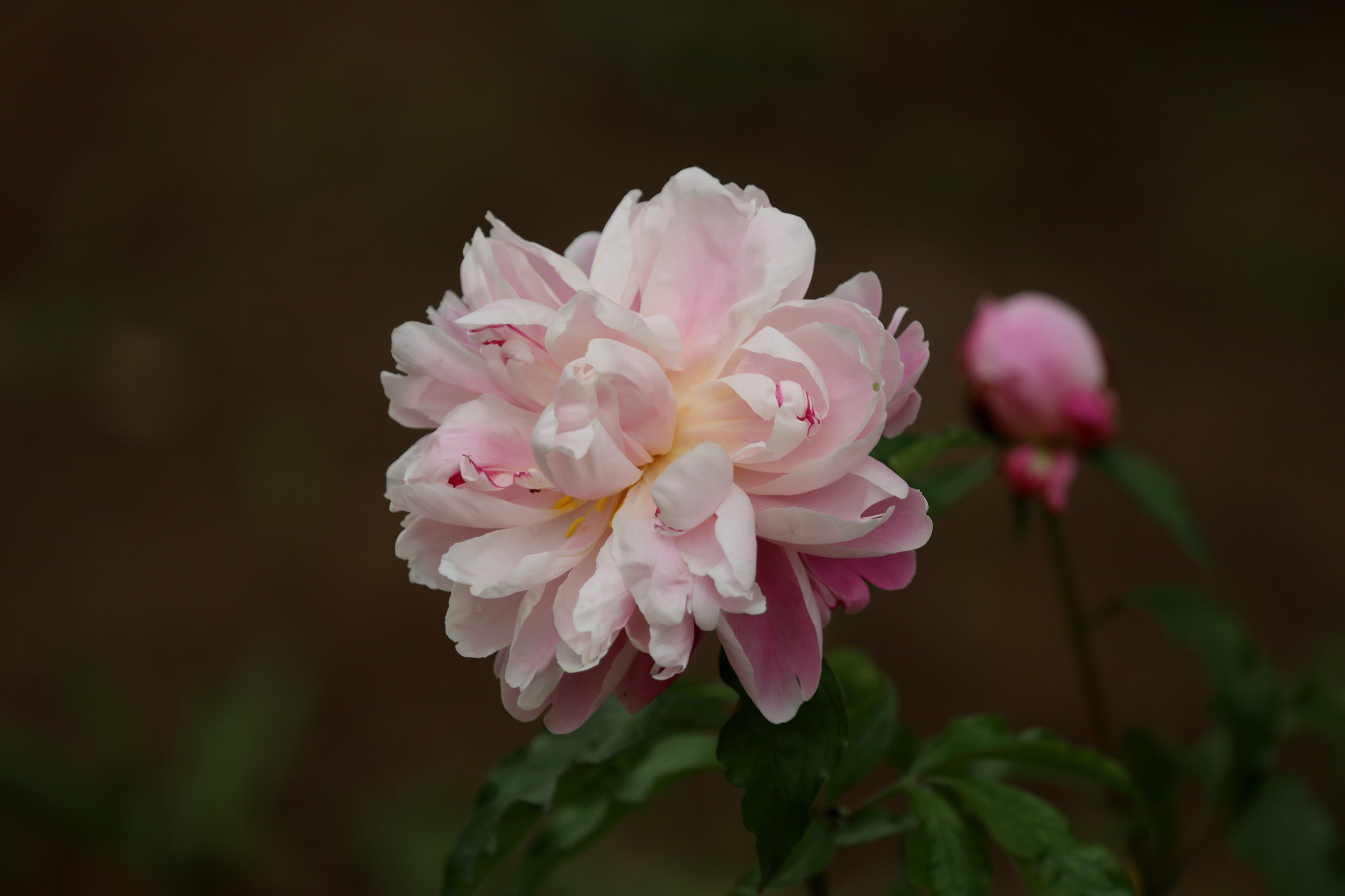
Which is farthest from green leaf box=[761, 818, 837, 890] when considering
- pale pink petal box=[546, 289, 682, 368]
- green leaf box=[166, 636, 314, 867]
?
green leaf box=[166, 636, 314, 867]

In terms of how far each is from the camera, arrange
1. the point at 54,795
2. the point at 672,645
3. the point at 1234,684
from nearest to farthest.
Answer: the point at 672,645
the point at 1234,684
the point at 54,795

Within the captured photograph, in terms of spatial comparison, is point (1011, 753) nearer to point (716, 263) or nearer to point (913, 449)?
point (913, 449)

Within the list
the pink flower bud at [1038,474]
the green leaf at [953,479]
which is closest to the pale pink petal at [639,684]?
the green leaf at [953,479]

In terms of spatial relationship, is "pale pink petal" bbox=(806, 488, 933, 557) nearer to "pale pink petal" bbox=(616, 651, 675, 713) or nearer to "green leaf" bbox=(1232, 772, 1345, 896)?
"pale pink petal" bbox=(616, 651, 675, 713)

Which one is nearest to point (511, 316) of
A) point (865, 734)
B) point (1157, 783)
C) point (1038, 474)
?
point (865, 734)

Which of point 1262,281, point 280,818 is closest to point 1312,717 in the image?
point 280,818
